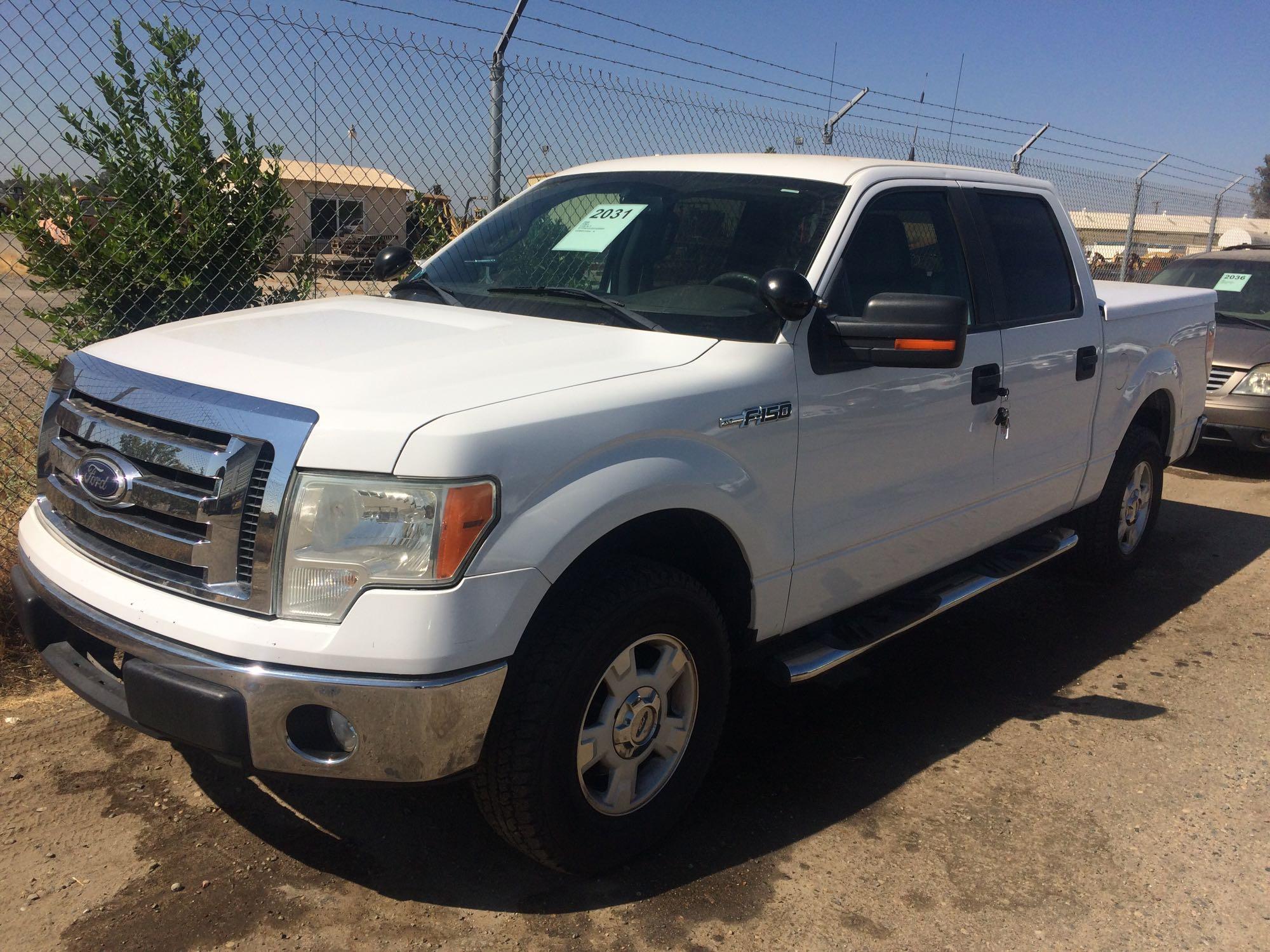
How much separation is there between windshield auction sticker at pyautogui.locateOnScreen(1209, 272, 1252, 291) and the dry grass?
918 cm

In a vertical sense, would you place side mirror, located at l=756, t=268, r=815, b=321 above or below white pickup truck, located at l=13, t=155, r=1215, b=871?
above

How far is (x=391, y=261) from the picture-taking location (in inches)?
173

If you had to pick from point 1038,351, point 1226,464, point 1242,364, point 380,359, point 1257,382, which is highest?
point 380,359

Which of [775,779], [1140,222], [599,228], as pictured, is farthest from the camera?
[1140,222]

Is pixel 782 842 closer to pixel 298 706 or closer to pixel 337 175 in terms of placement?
pixel 298 706

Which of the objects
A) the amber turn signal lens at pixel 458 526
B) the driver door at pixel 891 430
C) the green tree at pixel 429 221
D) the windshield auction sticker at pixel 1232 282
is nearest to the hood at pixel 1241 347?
the windshield auction sticker at pixel 1232 282

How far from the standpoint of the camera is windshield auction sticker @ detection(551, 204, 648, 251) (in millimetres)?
3582

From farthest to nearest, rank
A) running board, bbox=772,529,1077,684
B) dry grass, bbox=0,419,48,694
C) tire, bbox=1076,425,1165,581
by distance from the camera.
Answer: tire, bbox=1076,425,1165,581, dry grass, bbox=0,419,48,694, running board, bbox=772,529,1077,684

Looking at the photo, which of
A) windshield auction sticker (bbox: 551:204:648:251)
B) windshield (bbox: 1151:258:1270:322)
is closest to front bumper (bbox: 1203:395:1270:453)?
windshield (bbox: 1151:258:1270:322)

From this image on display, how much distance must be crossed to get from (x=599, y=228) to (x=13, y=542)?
288cm

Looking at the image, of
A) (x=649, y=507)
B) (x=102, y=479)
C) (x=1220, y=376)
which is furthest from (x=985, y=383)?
(x=1220, y=376)

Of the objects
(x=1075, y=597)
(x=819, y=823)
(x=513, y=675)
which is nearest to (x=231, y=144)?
(x=513, y=675)

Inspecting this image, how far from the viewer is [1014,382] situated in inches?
158

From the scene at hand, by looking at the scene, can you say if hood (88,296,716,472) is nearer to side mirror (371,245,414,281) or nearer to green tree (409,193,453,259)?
side mirror (371,245,414,281)
